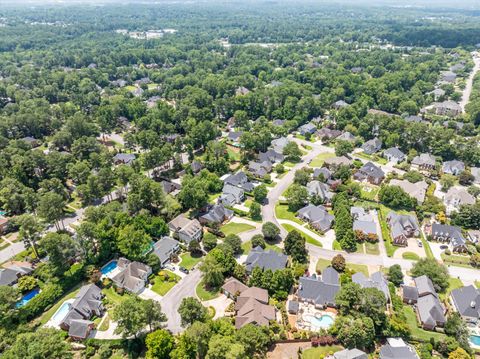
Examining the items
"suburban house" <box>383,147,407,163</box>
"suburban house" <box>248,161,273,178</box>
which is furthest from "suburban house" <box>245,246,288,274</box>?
"suburban house" <box>383,147,407,163</box>

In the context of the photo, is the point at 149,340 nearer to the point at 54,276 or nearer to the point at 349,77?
the point at 54,276

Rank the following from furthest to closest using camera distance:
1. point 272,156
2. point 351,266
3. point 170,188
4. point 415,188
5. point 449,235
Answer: point 272,156, point 170,188, point 415,188, point 449,235, point 351,266

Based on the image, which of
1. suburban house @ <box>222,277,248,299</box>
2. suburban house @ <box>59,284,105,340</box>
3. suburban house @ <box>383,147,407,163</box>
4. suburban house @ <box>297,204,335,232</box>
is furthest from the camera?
suburban house @ <box>383,147,407,163</box>

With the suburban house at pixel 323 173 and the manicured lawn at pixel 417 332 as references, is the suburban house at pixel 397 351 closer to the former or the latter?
the manicured lawn at pixel 417 332

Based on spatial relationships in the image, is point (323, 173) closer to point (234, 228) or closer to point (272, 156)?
Answer: point (272, 156)

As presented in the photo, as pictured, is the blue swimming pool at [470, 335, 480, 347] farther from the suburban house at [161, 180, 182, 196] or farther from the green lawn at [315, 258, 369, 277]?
the suburban house at [161, 180, 182, 196]

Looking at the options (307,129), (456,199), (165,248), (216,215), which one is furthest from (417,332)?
(307,129)

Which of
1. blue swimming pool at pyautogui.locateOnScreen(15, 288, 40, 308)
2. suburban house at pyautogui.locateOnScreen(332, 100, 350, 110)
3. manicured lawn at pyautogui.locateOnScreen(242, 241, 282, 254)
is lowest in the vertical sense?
manicured lawn at pyautogui.locateOnScreen(242, 241, 282, 254)
